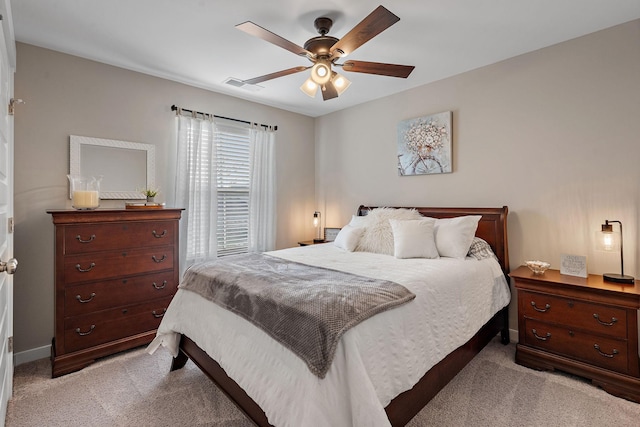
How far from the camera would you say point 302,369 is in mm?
1350

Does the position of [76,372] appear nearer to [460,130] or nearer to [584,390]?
[584,390]

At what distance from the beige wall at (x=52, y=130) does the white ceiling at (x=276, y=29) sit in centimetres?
17

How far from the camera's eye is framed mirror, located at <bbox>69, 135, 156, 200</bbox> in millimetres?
2838

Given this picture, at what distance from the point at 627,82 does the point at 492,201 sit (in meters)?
1.30

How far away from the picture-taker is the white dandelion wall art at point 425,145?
3391mm

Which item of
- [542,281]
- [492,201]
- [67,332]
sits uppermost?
[492,201]

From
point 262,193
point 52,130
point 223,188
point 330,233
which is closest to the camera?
point 52,130

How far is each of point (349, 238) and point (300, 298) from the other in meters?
1.72

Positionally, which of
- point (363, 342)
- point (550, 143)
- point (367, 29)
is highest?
point (367, 29)

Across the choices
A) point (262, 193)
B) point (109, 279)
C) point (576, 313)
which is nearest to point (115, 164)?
point (109, 279)

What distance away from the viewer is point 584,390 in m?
2.17

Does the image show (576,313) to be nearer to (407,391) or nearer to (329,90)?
(407,391)

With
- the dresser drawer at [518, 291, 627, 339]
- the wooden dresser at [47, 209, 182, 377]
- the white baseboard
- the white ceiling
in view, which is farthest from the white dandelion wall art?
the white baseboard

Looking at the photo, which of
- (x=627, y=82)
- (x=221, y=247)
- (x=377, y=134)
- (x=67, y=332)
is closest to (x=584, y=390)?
(x=627, y=82)
